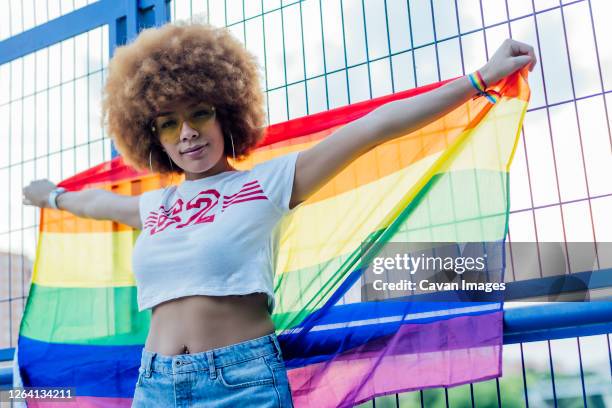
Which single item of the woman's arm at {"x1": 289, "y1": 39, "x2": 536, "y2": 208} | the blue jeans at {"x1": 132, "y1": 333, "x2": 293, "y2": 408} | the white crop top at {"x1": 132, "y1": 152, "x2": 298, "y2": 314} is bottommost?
the blue jeans at {"x1": 132, "y1": 333, "x2": 293, "y2": 408}

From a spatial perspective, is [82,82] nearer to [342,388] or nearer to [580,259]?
[342,388]

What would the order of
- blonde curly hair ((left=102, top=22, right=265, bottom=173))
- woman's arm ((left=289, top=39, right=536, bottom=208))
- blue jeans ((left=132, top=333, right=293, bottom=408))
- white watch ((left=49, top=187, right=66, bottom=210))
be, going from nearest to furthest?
blue jeans ((left=132, top=333, right=293, bottom=408)) → woman's arm ((left=289, top=39, right=536, bottom=208)) → blonde curly hair ((left=102, top=22, right=265, bottom=173)) → white watch ((left=49, top=187, right=66, bottom=210))

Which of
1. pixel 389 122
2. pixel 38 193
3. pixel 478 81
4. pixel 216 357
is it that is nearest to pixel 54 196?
pixel 38 193

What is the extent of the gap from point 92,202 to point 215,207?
997mm

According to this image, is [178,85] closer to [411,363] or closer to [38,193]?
[38,193]

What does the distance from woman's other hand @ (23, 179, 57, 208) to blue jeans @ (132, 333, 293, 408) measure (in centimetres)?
145

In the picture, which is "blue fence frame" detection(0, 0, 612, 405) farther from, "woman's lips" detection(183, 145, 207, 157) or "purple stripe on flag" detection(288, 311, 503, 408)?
"woman's lips" detection(183, 145, 207, 157)

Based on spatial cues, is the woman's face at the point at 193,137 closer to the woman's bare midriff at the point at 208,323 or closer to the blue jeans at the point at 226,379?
the woman's bare midriff at the point at 208,323

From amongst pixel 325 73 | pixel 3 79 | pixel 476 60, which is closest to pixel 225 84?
pixel 325 73

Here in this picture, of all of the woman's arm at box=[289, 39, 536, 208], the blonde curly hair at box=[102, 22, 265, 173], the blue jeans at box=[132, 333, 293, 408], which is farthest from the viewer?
the blonde curly hair at box=[102, 22, 265, 173]

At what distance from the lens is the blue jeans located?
89.1 inches

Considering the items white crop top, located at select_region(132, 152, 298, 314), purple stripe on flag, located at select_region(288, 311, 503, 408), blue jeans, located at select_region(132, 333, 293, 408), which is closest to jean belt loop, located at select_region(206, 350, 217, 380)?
blue jeans, located at select_region(132, 333, 293, 408)

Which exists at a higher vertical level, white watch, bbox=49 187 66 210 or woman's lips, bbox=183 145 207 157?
white watch, bbox=49 187 66 210

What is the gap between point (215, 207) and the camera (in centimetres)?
254
